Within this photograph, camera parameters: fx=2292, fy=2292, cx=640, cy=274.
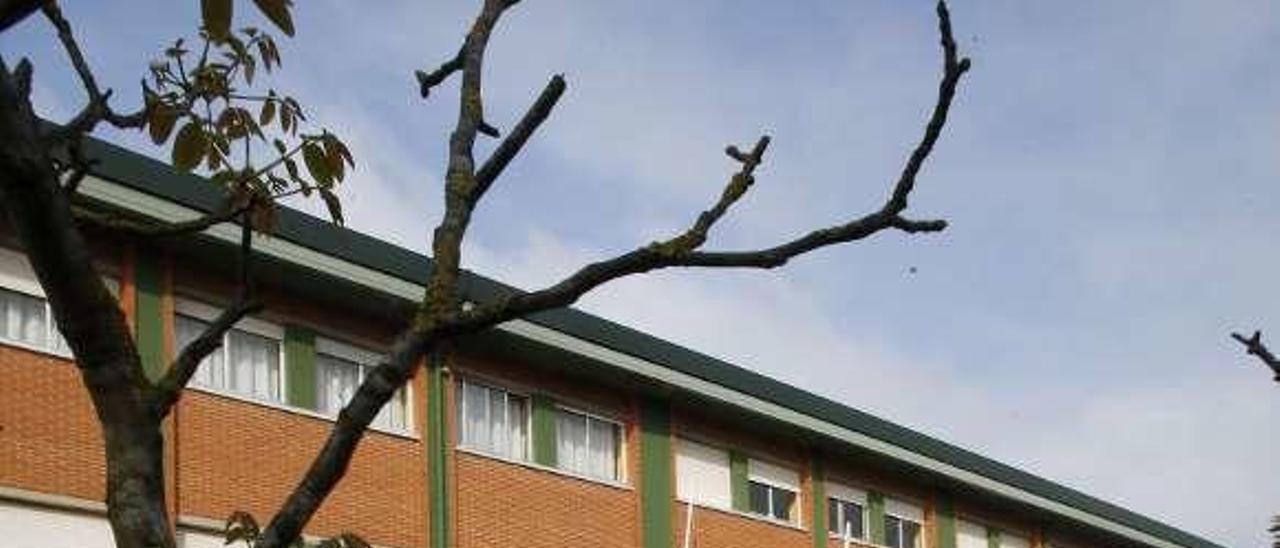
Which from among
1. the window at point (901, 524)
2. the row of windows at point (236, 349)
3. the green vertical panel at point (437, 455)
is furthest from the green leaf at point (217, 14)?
the window at point (901, 524)

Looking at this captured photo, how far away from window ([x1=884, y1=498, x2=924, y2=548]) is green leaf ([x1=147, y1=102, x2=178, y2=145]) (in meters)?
29.8

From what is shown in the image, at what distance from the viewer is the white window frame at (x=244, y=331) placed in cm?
2267

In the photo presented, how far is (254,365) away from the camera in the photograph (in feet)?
76.9

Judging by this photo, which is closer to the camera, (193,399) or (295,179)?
(295,179)

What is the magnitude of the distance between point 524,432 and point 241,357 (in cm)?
503

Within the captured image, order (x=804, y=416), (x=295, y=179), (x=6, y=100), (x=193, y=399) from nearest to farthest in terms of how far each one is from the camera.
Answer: (x=6, y=100) → (x=295, y=179) → (x=193, y=399) → (x=804, y=416)

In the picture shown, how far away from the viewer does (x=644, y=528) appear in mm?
28891

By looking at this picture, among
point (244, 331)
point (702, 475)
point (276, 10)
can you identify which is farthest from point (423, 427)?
point (276, 10)

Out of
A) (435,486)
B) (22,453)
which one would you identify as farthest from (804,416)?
(22,453)

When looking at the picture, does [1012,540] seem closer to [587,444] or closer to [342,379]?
[587,444]

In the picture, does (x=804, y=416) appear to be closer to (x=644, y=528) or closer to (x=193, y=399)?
(x=644, y=528)

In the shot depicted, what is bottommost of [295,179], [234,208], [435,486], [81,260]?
[81,260]

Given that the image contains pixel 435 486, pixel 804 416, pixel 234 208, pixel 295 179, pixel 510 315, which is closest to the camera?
pixel 510 315

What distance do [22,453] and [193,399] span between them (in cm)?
209
